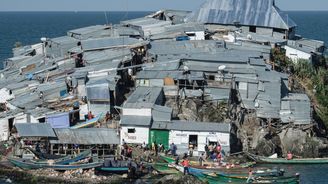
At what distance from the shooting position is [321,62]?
6688cm

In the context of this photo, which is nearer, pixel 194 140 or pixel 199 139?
pixel 199 139

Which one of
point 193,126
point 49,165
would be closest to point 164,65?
point 193,126

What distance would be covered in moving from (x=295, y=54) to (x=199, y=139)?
22.7 metres

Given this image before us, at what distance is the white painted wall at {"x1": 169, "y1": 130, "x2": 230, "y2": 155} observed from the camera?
44.9 metres

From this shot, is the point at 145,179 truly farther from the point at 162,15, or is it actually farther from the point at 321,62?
the point at 162,15

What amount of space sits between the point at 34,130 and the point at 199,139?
12487 millimetres

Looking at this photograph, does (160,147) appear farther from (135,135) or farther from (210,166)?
(210,166)

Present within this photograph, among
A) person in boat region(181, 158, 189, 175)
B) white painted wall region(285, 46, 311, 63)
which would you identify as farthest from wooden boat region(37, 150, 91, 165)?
white painted wall region(285, 46, 311, 63)

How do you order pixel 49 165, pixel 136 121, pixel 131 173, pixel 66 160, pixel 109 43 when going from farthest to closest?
pixel 109 43 < pixel 136 121 < pixel 66 160 < pixel 49 165 < pixel 131 173

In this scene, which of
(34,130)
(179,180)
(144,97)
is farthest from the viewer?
(144,97)

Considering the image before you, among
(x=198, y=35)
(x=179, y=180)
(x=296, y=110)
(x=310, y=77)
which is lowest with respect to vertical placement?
(x=179, y=180)

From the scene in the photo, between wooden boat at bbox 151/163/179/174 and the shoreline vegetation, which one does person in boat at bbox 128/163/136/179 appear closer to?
wooden boat at bbox 151/163/179/174

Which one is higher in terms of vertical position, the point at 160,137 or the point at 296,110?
the point at 296,110

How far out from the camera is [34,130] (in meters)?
44.8
